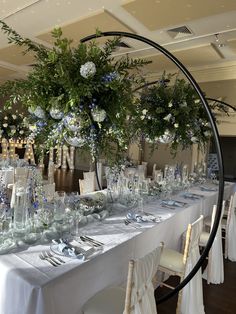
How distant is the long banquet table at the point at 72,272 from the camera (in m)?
1.71

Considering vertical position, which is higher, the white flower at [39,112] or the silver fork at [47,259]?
the white flower at [39,112]

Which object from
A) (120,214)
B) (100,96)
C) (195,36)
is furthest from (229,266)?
(195,36)

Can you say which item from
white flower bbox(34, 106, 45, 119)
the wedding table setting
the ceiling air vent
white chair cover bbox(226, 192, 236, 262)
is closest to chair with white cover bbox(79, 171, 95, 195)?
the wedding table setting

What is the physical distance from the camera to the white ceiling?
15.3 ft

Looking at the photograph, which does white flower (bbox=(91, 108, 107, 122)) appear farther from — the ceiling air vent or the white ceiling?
the ceiling air vent

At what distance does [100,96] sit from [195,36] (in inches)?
177

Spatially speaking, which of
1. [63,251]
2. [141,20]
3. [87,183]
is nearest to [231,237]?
[87,183]

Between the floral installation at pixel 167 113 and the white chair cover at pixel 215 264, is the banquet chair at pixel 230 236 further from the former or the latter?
the floral installation at pixel 167 113

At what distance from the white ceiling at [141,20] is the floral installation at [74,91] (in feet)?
9.12

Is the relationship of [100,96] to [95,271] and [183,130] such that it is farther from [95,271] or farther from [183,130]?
[183,130]

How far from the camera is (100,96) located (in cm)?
241

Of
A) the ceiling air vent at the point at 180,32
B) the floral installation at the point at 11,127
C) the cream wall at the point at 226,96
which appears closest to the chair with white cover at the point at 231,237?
the ceiling air vent at the point at 180,32

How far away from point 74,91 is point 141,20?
3.71 metres

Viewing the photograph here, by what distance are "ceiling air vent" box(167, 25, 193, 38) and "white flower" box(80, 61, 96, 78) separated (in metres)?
4.02
